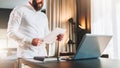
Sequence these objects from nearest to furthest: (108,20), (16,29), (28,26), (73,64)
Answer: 1. (73,64)
2. (16,29)
3. (28,26)
4. (108,20)

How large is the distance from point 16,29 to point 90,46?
2.70 ft

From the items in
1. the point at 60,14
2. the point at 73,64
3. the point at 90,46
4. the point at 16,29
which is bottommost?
the point at 73,64

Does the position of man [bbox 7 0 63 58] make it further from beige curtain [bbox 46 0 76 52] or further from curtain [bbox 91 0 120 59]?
beige curtain [bbox 46 0 76 52]

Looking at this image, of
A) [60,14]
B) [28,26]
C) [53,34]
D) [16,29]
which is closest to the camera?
[53,34]

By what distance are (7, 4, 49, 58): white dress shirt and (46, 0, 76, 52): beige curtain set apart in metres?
2.27

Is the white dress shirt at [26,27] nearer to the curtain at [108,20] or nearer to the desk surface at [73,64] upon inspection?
the desk surface at [73,64]

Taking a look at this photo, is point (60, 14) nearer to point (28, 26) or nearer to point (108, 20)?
point (108, 20)

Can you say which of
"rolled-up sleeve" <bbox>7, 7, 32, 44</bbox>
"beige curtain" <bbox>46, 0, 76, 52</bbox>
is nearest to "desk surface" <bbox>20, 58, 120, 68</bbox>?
"rolled-up sleeve" <bbox>7, 7, 32, 44</bbox>

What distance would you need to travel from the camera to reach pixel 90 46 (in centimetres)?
141

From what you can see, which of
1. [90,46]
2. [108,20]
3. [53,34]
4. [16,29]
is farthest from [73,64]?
[108,20]

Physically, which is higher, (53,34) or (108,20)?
(108,20)

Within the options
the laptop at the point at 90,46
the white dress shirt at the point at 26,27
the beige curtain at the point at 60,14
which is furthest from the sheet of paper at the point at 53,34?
the beige curtain at the point at 60,14

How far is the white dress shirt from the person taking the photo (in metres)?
1.90

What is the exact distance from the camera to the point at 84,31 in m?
3.96
